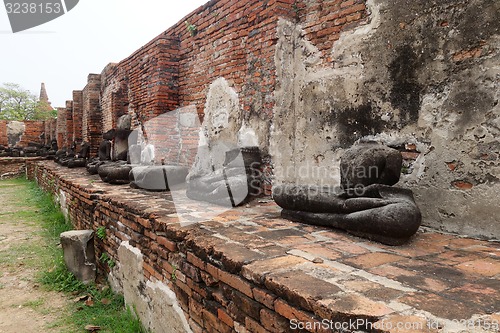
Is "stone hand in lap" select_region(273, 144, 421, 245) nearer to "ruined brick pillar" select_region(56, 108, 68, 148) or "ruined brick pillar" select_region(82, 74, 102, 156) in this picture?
"ruined brick pillar" select_region(82, 74, 102, 156)

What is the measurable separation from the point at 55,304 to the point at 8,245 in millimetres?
2224

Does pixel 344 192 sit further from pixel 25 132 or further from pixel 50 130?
pixel 25 132

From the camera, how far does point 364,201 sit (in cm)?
232

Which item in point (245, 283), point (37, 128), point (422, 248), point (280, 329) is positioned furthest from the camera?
point (37, 128)

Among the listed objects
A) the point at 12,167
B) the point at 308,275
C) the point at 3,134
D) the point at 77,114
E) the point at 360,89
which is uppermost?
the point at 77,114

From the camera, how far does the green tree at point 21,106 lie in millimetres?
28719

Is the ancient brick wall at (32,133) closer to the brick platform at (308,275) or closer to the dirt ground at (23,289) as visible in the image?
the dirt ground at (23,289)

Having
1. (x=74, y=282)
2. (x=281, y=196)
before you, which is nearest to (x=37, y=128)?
(x=74, y=282)

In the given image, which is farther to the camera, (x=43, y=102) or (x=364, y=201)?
(x=43, y=102)

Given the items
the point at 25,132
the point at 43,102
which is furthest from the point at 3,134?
the point at 43,102

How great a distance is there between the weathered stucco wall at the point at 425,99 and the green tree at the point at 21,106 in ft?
97.5

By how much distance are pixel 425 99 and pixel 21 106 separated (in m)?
34.9

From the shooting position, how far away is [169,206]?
332 centimetres

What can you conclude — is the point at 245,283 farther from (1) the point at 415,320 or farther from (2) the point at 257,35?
(2) the point at 257,35
